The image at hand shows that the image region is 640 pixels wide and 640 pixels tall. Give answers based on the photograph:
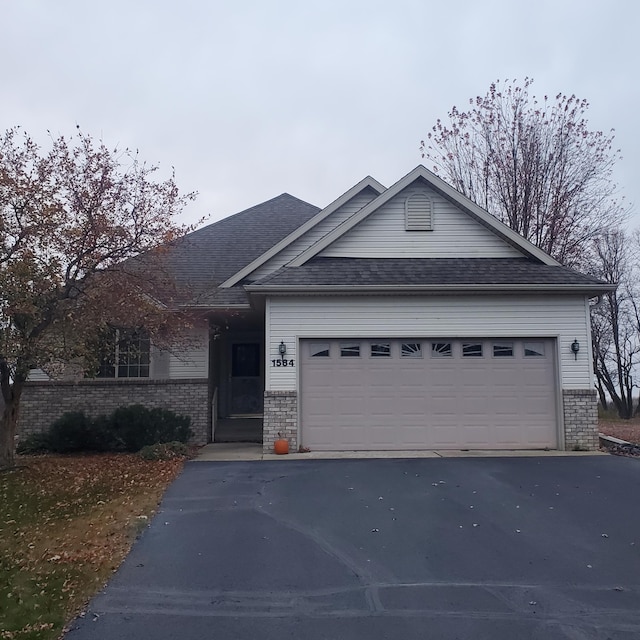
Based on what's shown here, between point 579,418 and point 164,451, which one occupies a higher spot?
point 579,418

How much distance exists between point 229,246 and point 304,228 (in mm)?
3670

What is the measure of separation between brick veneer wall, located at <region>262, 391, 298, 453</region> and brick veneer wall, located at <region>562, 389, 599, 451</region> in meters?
5.53

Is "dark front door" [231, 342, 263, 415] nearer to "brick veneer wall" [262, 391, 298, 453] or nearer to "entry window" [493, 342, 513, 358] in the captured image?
"brick veneer wall" [262, 391, 298, 453]

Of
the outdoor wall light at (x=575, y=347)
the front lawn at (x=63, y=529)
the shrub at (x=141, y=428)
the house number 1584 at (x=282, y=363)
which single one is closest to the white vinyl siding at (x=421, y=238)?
the outdoor wall light at (x=575, y=347)

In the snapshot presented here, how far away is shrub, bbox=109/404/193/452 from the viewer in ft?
44.4

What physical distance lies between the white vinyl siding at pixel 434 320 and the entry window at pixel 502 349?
0.21 m

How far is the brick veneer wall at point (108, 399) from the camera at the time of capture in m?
14.6

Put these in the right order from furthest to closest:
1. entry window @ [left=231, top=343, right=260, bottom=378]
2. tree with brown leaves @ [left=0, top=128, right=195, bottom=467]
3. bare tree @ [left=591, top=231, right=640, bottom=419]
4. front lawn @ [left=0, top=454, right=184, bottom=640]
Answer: bare tree @ [left=591, top=231, right=640, bottom=419] < entry window @ [left=231, top=343, right=260, bottom=378] < tree with brown leaves @ [left=0, top=128, right=195, bottom=467] < front lawn @ [left=0, top=454, right=184, bottom=640]

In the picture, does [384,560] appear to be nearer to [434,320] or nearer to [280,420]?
[280,420]

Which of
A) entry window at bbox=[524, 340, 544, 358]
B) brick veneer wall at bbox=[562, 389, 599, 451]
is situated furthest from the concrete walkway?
entry window at bbox=[524, 340, 544, 358]

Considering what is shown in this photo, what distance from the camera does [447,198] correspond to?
45.8 ft

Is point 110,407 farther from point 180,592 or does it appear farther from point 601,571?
point 601,571

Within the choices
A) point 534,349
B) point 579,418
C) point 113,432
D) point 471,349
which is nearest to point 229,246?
point 113,432

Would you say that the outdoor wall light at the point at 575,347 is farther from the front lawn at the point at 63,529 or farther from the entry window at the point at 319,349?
the front lawn at the point at 63,529
